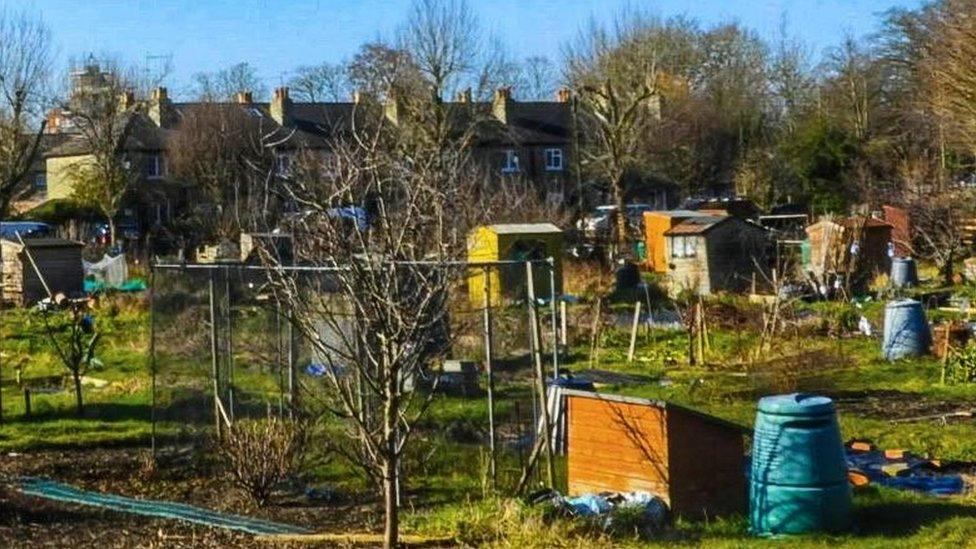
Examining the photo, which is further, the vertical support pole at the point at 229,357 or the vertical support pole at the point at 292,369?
the vertical support pole at the point at 229,357

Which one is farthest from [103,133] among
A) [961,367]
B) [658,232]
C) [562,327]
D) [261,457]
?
[261,457]

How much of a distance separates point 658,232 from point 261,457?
3060 centimetres

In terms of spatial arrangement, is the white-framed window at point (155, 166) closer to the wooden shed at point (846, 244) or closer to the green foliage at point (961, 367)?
the wooden shed at point (846, 244)

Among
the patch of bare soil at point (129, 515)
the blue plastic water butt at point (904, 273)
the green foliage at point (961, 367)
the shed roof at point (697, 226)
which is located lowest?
the patch of bare soil at point (129, 515)

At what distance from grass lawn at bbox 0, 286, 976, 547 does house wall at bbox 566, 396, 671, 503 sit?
1.57 ft

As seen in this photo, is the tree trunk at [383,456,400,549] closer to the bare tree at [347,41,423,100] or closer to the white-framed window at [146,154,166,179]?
the bare tree at [347,41,423,100]

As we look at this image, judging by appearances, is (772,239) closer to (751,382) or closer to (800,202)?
(751,382)

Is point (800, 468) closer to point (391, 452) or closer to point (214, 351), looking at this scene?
point (391, 452)

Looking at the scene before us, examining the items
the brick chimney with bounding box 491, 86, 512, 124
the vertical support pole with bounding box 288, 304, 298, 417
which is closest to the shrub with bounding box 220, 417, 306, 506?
the vertical support pole with bounding box 288, 304, 298, 417

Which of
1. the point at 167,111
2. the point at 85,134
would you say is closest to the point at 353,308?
the point at 85,134

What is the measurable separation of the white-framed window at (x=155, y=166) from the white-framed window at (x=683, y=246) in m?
Result: 31.7

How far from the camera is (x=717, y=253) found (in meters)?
35.3

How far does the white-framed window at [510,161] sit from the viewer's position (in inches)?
2608

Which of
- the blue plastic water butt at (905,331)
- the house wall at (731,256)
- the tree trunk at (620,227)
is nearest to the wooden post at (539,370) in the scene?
the blue plastic water butt at (905,331)
